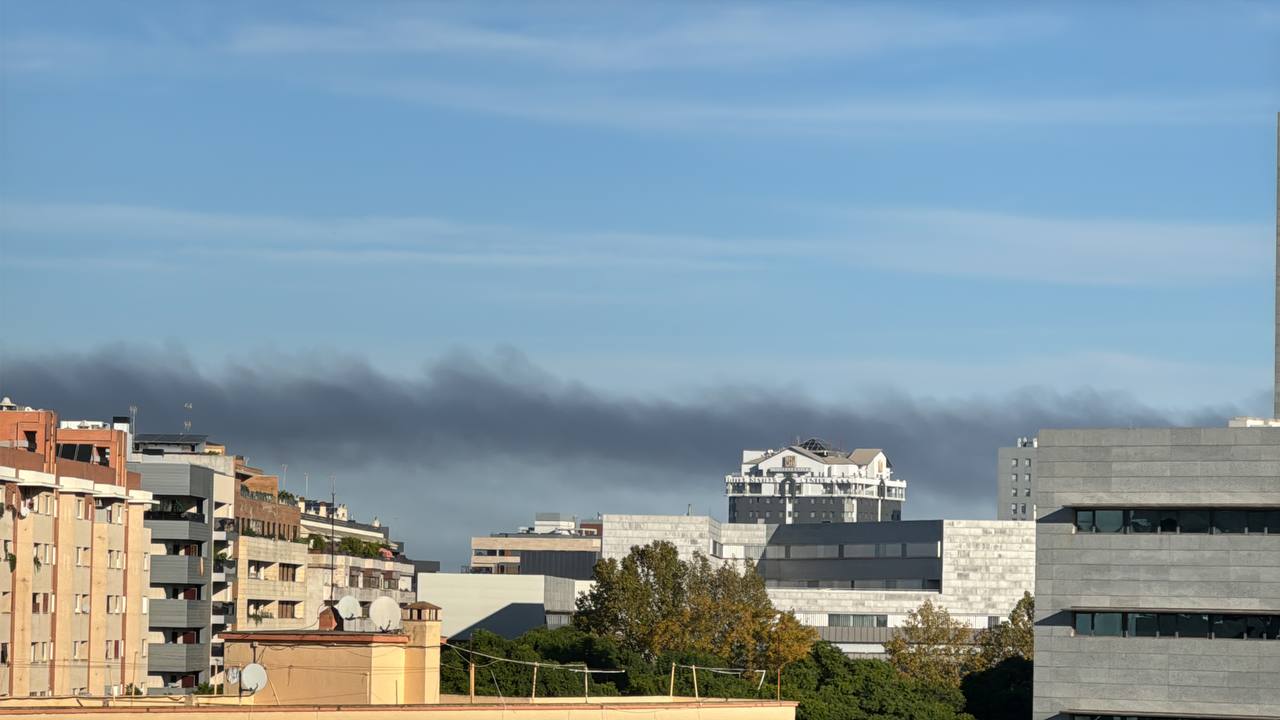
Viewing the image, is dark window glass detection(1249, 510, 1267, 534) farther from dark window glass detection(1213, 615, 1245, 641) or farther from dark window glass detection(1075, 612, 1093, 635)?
dark window glass detection(1075, 612, 1093, 635)

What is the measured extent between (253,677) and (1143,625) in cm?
7556

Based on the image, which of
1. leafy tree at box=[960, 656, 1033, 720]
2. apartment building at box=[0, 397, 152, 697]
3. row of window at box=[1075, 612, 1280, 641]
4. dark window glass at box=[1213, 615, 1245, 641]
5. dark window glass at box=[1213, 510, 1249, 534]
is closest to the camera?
row of window at box=[1075, 612, 1280, 641]

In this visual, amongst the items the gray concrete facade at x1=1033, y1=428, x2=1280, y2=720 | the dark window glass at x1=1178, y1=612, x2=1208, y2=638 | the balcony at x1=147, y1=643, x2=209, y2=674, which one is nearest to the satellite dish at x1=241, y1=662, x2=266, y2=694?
the gray concrete facade at x1=1033, y1=428, x2=1280, y2=720

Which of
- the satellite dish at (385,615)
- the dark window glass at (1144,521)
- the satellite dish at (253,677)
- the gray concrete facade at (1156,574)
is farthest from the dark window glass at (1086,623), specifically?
the satellite dish at (253,677)

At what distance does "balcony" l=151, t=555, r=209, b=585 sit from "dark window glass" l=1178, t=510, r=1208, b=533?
8701 cm

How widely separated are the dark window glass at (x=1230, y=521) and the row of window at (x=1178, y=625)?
4.78 meters

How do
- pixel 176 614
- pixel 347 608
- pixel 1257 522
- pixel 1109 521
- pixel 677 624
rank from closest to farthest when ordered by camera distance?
pixel 347 608
pixel 1257 522
pixel 1109 521
pixel 176 614
pixel 677 624

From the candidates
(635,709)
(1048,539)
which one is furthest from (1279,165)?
(635,709)

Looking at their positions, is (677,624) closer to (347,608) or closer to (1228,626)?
(1228,626)

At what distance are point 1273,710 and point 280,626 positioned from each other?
339 ft

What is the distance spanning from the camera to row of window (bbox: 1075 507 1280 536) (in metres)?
123

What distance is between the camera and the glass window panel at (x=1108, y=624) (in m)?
125

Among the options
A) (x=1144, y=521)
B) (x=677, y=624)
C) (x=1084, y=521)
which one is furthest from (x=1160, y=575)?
(x=677, y=624)

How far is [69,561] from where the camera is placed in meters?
149
